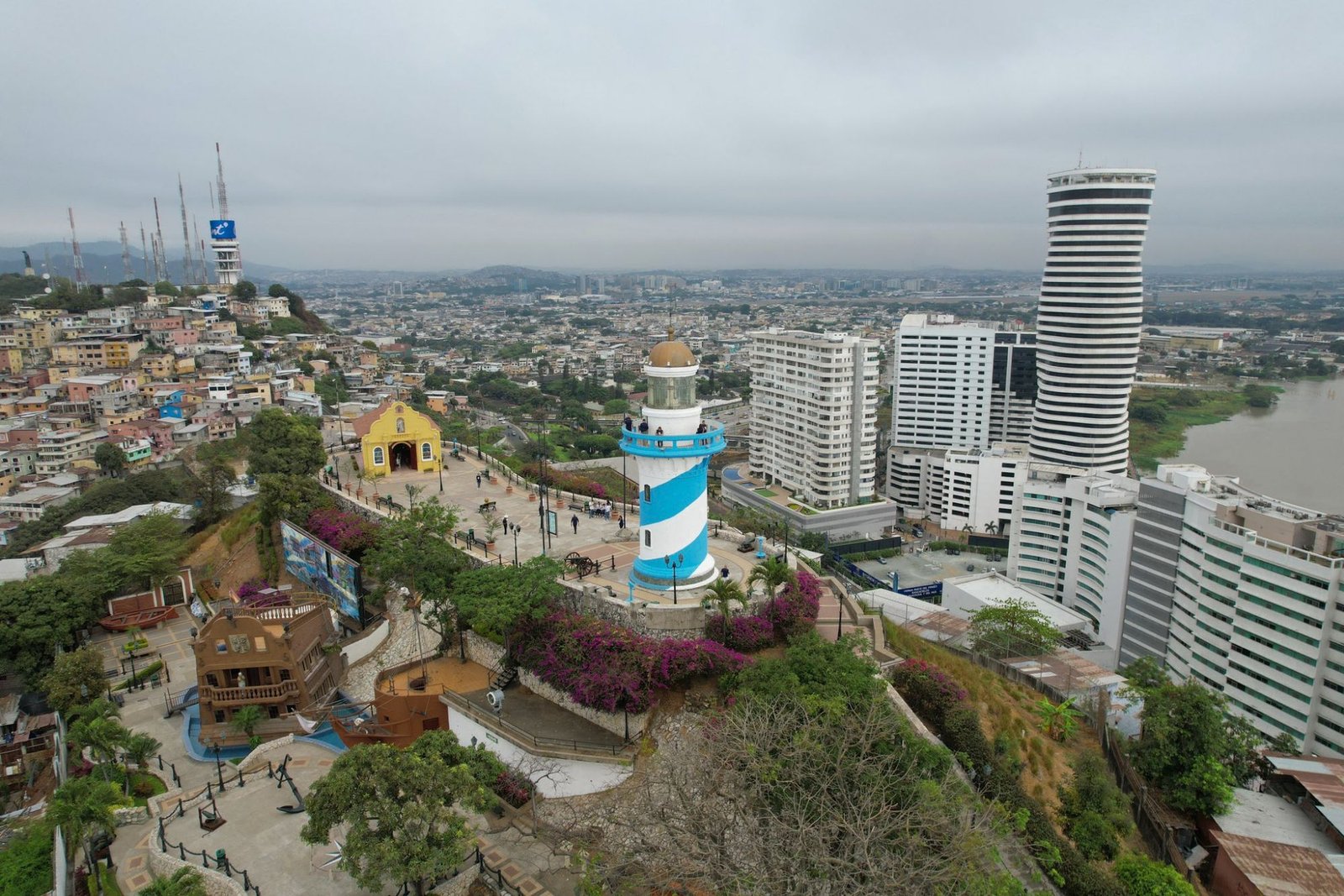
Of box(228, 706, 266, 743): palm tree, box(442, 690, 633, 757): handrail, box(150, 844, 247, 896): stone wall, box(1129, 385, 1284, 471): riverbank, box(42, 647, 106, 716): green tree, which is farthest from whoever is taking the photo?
box(1129, 385, 1284, 471): riverbank

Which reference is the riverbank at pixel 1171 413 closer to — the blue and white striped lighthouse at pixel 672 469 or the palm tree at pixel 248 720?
the blue and white striped lighthouse at pixel 672 469


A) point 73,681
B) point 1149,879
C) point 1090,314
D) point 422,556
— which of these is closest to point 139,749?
point 73,681

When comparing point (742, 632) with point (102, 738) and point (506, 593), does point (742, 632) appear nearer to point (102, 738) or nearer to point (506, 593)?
point (506, 593)

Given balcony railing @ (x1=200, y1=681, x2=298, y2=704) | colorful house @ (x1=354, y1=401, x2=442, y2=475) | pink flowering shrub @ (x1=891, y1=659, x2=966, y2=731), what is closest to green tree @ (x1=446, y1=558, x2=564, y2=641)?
balcony railing @ (x1=200, y1=681, x2=298, y2=704)

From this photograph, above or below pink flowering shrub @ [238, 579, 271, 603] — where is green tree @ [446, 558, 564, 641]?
above

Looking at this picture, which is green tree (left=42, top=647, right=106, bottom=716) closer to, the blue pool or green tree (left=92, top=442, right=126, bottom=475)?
the blue pool

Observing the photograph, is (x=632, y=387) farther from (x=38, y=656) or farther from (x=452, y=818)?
(x=452, y=818)

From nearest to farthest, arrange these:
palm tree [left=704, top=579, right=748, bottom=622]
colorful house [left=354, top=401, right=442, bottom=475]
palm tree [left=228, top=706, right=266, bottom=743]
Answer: palm tree [left=704, top=579, right=748, bottom=622] < palm tree [left=228, top=706, right=266, bottom=743] < colorful house [left=354, top=401, right=442, bottom=475]
